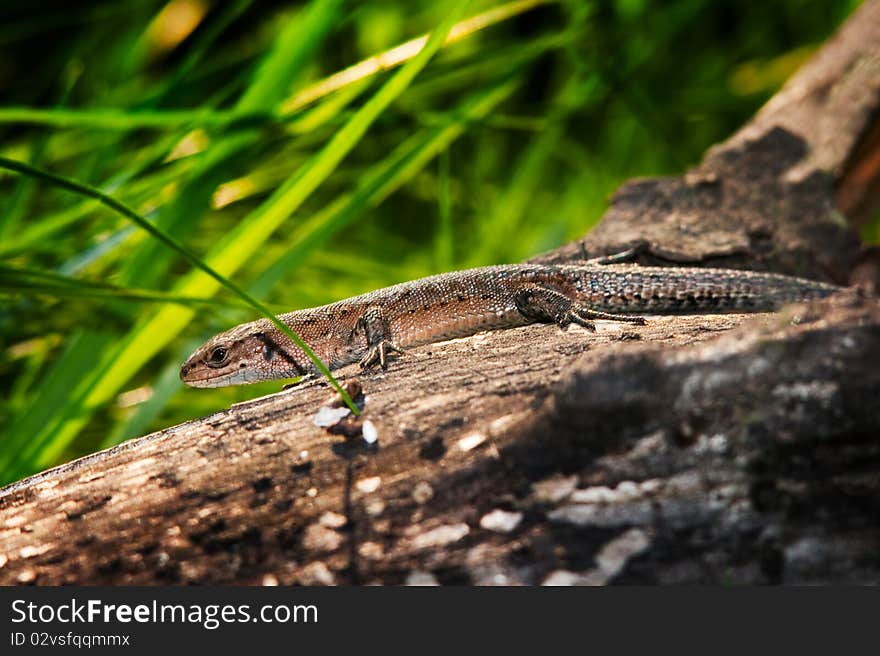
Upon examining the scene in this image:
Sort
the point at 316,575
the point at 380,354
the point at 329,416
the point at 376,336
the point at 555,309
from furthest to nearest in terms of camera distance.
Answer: the point at 376,336
the point at 555,309
the point at 380,354
the point at 329,416
the point at 316,575

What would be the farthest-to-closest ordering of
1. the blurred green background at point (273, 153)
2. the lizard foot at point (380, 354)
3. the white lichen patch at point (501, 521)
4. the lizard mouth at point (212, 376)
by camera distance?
the lizard mouth at point (212, 376) → the blurred green background at point (273, 153) → the lizard foot at point (380, 354) → the white lichen patch at point (501, 521)

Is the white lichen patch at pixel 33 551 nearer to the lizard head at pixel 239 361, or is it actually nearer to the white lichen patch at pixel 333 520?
the white lichen patch at pixel 333 520

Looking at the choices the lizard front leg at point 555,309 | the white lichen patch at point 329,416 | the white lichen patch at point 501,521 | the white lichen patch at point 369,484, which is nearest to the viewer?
the white lichen patch at point 501,521

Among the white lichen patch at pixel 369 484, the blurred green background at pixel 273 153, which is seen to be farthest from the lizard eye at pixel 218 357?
the white lichen patch at pixel 369 484

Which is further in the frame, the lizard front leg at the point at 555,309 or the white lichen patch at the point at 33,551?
the lizard front leg at the point at 555,309

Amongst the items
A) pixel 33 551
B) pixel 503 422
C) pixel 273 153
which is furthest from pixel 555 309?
pixel 273 153

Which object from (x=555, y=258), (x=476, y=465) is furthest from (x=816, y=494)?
(x=555, y=258)

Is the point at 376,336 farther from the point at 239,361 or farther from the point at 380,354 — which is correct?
the point at 239,361

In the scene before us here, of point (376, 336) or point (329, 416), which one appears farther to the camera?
point (376, 336)
